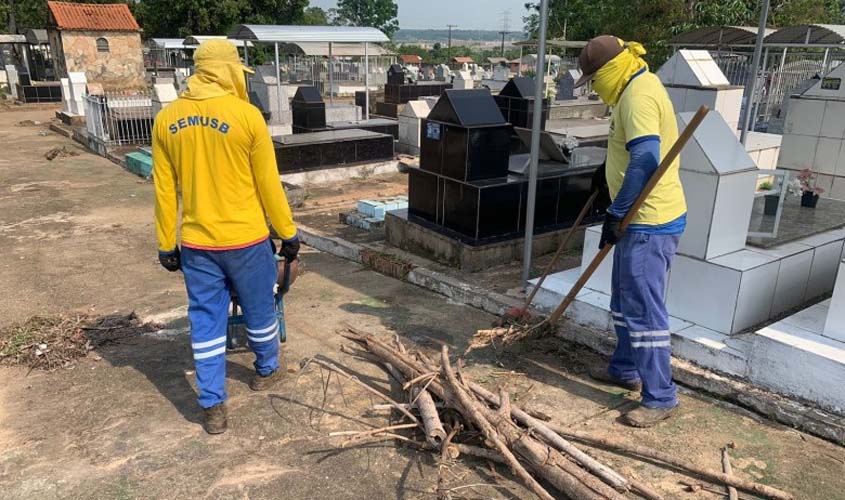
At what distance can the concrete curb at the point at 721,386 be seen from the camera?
337cm

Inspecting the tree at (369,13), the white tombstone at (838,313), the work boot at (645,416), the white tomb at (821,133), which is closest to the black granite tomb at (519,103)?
the white tomb at (821,133)

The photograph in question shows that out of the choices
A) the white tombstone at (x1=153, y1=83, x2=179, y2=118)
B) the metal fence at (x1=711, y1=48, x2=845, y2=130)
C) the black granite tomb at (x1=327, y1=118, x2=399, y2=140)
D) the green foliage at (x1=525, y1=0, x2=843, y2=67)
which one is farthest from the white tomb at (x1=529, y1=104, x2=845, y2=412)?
the green foliage at (x1=525, y1=0, x2=843, y2=67)

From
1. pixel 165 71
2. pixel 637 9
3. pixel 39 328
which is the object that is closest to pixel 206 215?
pixel 39 328

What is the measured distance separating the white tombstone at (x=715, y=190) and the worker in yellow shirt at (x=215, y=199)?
259cm

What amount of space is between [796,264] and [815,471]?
5.44ft

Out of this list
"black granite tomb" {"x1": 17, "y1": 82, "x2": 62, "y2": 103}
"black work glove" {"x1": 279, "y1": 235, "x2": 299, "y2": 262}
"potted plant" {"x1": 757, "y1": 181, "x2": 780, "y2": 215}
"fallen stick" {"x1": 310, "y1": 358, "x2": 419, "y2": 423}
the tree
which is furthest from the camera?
the tree

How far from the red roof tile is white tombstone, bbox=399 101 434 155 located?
64.4ft

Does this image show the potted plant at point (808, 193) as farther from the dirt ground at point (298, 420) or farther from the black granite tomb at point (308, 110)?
the black granite tomb at point (308, 110)

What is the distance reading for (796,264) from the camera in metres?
4.27

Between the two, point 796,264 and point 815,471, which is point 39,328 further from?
point 796,264

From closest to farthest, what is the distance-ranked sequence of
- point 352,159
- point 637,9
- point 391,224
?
point 391,224 < point 352,159 < point 637,9

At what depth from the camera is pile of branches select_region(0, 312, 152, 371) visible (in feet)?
13.8

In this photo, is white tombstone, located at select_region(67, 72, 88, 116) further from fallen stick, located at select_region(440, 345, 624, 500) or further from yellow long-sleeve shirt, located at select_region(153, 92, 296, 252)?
fallen stick, located at select_region(440, 345, 624, 500)

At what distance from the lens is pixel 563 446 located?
9.54 feet
